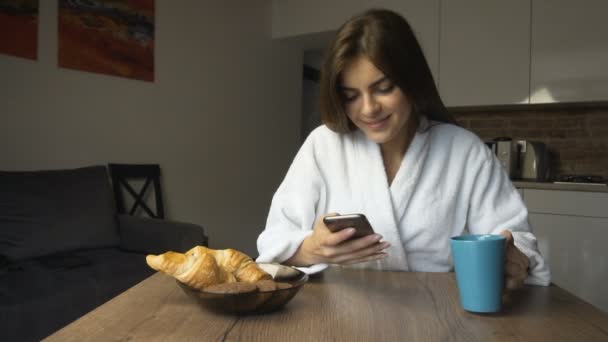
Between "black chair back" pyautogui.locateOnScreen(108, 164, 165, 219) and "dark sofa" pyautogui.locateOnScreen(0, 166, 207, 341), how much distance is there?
0.20m

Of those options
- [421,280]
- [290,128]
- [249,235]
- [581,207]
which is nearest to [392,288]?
[421,280]

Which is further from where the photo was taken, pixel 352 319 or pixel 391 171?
pixel 391 171

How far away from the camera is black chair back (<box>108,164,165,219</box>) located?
2953 mm

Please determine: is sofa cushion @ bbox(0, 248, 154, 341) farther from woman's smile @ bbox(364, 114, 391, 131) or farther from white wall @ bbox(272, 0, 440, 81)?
white wall @ bbox(272, 0, 440, 81)

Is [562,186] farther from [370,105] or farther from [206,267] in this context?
[206,267]

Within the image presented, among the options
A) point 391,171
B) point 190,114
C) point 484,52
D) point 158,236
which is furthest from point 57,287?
point 484,52

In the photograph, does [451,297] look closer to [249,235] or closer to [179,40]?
[179,40]

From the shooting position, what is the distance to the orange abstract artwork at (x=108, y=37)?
2740mm

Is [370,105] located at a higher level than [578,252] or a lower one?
higher

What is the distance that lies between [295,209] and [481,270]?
0.53 m

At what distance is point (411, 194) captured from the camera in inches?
46.3

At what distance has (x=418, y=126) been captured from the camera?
1260 mm

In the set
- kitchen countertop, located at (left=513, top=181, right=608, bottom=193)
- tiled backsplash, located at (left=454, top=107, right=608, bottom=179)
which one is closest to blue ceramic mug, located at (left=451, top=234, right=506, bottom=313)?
kitchen countertop, located at (left=513, top=181, right=608, bottom=193)

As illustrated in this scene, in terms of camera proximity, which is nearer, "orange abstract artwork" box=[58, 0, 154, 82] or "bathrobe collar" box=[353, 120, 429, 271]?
"bathrobe collar" box=[353, 120, 429, 271]
